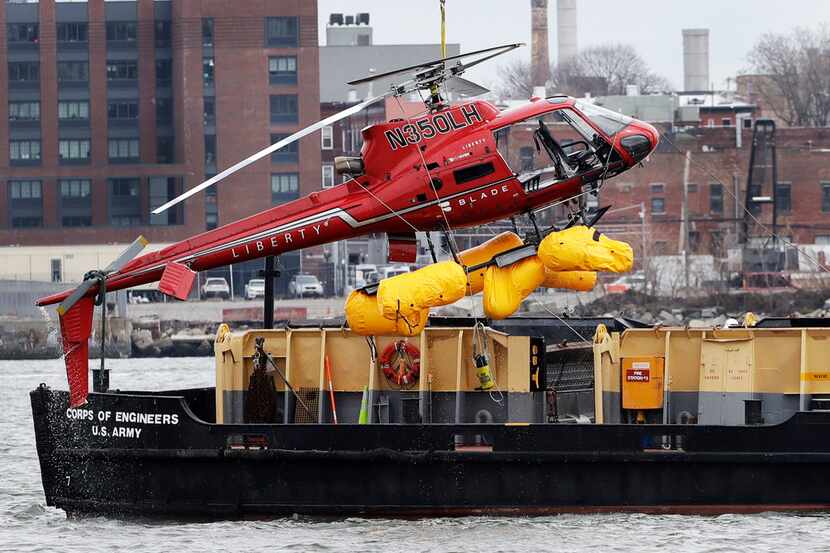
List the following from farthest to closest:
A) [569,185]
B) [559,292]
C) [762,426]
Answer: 1. [559,292]
2. [569,185]
3. [762,426]

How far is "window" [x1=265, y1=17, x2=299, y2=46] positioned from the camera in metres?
96.6

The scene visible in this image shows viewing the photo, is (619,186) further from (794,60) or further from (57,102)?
(794,60)

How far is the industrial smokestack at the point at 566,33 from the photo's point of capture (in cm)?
14762

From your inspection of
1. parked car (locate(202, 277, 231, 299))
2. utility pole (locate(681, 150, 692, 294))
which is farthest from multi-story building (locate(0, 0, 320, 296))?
utility pole (locate(681, 150, 692, 294))

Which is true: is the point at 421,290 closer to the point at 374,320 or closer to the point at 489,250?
the point at 374,320

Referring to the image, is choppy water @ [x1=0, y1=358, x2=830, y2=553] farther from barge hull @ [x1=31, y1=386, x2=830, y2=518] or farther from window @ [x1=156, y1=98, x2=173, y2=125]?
window @ [x1=156, y1=98, x2=173, y2=125]

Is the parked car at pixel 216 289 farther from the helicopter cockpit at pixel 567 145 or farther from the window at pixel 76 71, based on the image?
the helicopter cockpit at pixel 567 145

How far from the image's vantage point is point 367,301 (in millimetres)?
23016

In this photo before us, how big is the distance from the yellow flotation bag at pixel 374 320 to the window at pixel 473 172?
1.85 meters

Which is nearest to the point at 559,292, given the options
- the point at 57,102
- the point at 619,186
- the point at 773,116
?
the point at 619,186

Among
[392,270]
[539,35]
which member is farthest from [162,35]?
[539,35]

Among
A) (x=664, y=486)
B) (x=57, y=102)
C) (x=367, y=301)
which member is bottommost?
(x=664, y=486)

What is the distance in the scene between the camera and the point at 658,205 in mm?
90688

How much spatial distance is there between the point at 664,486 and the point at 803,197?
70148 millimetres
